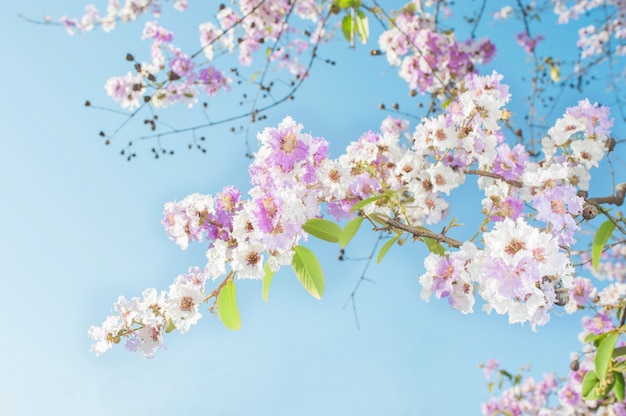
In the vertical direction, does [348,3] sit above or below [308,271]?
above

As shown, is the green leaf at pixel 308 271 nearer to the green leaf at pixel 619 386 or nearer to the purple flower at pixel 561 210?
the purple flower at pixel 561 210

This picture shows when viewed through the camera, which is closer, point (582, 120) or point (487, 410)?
point (582, 120)

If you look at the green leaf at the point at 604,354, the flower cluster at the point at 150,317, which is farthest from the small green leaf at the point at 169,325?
the green leaf at the point at 604,354

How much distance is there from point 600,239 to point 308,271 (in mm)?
695

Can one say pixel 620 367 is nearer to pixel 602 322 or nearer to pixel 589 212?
pixel 589 212

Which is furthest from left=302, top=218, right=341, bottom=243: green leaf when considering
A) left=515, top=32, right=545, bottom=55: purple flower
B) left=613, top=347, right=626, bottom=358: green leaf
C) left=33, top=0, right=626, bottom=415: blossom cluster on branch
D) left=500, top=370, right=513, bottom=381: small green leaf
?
left=500, top=370, right=513, bottom=381: small green leaf

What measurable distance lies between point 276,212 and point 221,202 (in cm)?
30

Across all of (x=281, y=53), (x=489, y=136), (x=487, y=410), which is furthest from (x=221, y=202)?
(x=487, y=410)

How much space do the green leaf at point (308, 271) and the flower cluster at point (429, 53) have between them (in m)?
2.51

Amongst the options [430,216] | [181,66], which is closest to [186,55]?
[181,66]

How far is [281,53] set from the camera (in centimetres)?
496

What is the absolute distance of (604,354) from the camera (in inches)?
46.3

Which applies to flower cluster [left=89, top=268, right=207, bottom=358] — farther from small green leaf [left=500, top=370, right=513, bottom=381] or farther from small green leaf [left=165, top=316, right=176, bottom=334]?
small green leaf [left=500, top=370, right=513, bottom=381]

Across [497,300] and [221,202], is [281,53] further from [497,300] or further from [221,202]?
[497,300]
